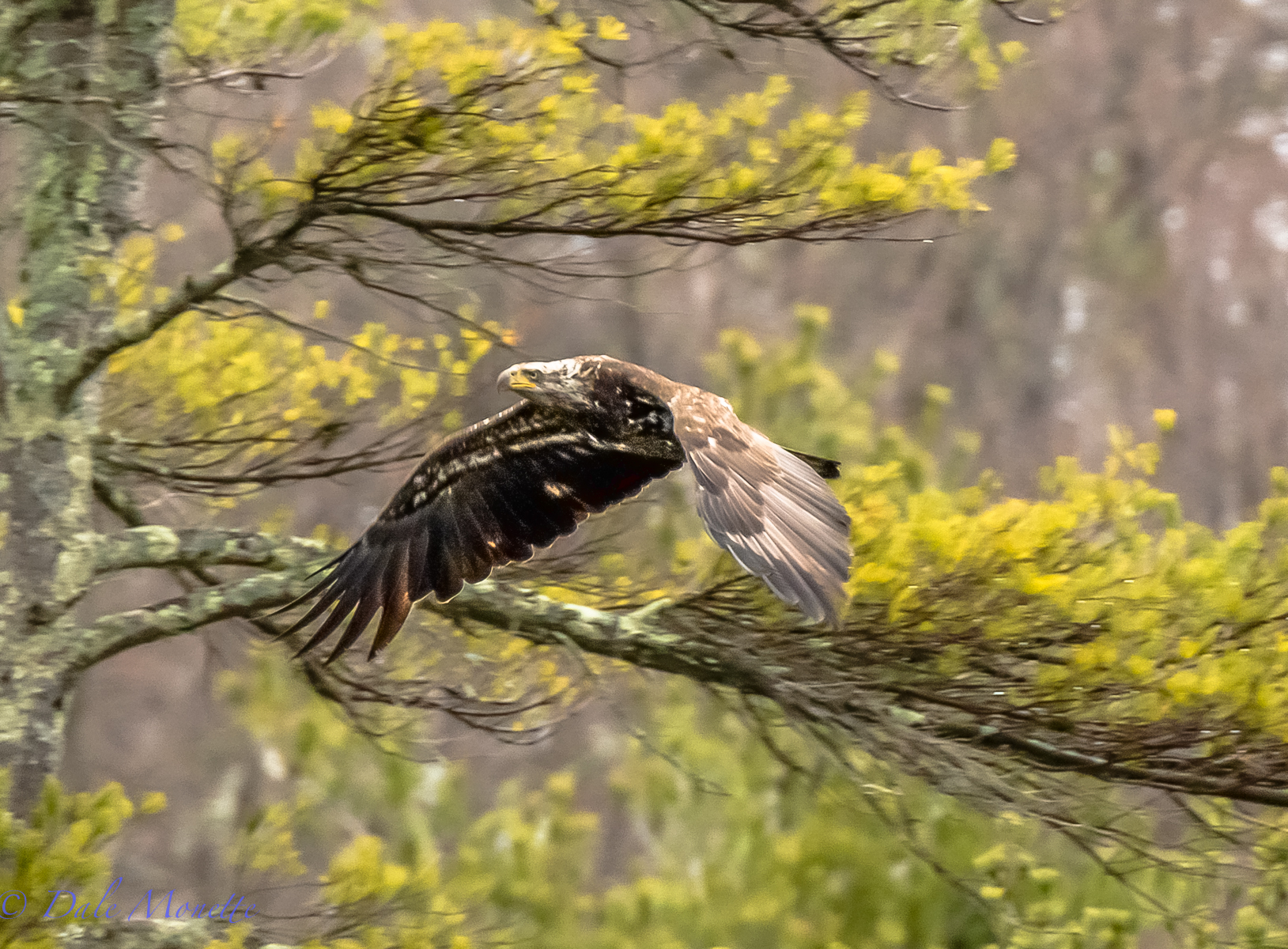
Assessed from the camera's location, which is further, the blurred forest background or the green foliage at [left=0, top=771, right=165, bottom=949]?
the blurred forest background

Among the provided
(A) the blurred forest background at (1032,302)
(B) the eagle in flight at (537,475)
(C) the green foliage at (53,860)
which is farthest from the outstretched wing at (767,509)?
(A) the blurred forest background at (1032,302)

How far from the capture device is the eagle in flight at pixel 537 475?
3.93m

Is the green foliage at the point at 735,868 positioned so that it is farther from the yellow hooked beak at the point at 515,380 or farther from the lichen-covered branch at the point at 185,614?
the yellow hooked beak at the point at 515,380

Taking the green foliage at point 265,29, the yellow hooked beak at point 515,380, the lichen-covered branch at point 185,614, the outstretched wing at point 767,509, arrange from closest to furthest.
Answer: the outstretched wing at point 767,509, the green foliage at point 265,29, the lichen-covered branch at point 185,614, the yellow hooked beak at point 515,380

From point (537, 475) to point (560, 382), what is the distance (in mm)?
392

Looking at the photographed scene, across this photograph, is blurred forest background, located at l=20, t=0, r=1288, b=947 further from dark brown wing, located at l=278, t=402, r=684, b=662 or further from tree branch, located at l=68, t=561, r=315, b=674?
tree branch, located at l=68, t=561, r=315, b=674

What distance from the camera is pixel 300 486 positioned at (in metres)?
15.0

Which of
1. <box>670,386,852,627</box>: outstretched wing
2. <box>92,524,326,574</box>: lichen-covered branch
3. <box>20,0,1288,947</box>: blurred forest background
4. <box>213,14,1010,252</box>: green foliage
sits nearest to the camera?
<box>670,386,852,627</box>: outstretched wing

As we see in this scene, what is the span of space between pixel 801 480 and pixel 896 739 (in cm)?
78

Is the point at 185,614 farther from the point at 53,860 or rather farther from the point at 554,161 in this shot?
the point at 554,161

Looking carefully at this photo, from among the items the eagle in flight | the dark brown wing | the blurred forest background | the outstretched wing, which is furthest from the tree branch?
the blurred forest background

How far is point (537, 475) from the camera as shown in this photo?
495 cm

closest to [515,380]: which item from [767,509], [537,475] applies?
[537,475]

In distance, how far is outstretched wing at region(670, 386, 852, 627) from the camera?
10.7 ft
